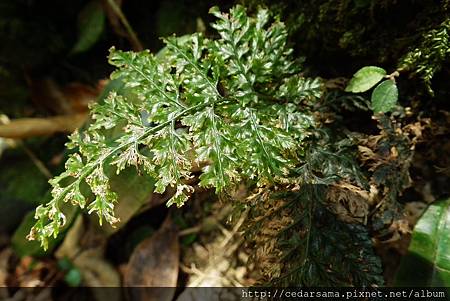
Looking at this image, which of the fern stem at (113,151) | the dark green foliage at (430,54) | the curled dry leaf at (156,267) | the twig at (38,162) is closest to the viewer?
the fern stem at (113,151)

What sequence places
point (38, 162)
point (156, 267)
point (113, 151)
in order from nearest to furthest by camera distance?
point (113, 151) < point (156, 267) < point (38, 162)

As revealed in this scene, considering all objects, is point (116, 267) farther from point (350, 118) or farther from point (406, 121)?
point (406, 121)

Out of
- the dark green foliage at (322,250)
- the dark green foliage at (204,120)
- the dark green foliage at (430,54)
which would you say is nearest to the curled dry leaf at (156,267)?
the dark green foliage at (204,120)

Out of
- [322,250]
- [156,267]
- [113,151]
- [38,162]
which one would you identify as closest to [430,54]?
[322,250]

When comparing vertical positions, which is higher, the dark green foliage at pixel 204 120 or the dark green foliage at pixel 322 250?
the dark green foliage at pixel 204 120

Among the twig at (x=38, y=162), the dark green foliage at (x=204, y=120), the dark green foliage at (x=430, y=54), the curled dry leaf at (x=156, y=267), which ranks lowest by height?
the curled dry leaf at (x=156, y=267)

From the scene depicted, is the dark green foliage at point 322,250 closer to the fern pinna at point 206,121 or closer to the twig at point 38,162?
the fern pinna at point 206,121

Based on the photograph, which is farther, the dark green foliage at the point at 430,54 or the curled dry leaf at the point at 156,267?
the curled dry leaf at the point at 156,267

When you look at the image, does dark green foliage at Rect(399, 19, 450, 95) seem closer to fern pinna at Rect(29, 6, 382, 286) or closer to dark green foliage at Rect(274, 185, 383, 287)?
fern pinna at Rect(29, 6, 382, 286)

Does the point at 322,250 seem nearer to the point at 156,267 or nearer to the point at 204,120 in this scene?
the point at 204,120
